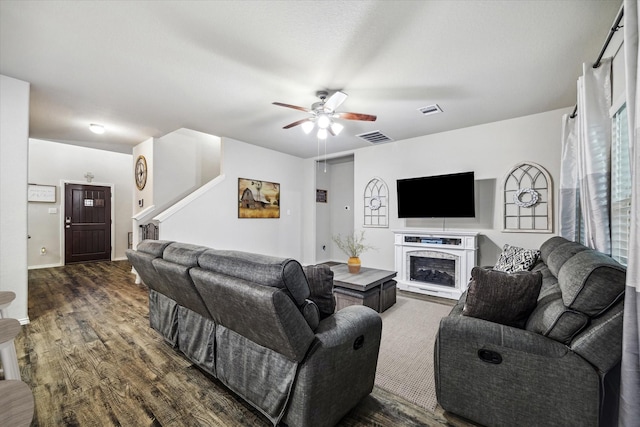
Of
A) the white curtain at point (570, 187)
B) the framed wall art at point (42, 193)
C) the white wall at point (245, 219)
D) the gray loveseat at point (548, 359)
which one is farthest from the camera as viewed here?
the framed wall art at point (42, 193)

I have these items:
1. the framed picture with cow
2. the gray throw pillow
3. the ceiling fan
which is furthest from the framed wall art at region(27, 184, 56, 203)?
the gray throw pillow

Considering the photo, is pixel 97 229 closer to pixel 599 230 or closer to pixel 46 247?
pixel 46 247

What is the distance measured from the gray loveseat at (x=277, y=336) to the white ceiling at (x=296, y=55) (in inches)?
68.3

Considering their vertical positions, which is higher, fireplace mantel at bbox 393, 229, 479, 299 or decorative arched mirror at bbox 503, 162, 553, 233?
decorative arched mirror at bbox 503, 162, 553, 233

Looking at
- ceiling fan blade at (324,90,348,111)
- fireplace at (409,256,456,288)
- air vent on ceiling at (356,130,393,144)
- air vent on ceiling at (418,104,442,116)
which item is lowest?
fireplace at (409,256,456,288)

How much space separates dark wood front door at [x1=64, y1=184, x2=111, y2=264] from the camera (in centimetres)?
630

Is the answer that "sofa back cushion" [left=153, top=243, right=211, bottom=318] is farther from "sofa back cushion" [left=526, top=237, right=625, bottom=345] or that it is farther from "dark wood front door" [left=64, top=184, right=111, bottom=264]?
"dark wood front door" [left=64, top=184, right=111, bottom=264]

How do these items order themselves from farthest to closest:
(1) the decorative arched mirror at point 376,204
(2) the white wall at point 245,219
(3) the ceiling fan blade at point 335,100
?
(1) the decorative arched mirror at point 376,204 < (2) the white wall at point 245,219 < (3) the ceiling fan blade at point 335,100

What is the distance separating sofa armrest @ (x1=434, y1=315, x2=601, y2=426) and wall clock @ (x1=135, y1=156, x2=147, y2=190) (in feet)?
18.9

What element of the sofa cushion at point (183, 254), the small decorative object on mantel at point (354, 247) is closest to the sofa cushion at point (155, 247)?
the sofa cushion at point (183, 254)

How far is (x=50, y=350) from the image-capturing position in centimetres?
239

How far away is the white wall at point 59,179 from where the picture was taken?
5.90m

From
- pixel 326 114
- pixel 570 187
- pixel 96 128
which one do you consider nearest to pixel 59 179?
pixel 96 128

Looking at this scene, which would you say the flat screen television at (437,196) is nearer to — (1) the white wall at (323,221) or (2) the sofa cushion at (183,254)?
(1) the white wall at (323,221)
